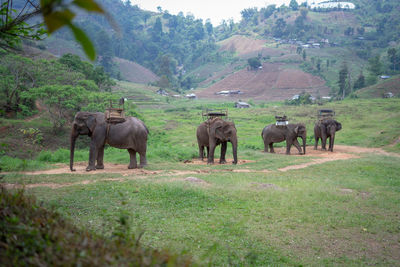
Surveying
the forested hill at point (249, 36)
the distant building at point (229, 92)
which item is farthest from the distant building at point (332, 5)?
the distant building at point (229, 92)

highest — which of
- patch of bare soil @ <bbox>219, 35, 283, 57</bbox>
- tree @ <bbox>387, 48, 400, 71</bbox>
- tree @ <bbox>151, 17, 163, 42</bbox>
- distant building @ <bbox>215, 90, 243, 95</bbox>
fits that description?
tree @ <bbox>151, 17, 163, 42</bbox>

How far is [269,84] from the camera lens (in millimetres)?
103312

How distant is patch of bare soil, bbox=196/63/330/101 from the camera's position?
93.9 m

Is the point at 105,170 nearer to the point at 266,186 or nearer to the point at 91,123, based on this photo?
the point at 91,123

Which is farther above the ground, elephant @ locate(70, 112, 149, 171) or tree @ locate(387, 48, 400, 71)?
tree @ locate(387, 48, 400, 71)

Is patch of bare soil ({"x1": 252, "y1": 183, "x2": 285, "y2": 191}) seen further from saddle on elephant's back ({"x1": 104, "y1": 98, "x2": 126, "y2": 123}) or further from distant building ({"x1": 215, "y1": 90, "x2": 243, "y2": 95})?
distant building ({"x1": 215, "y1": 90, "x2": 243, "y2": 95})

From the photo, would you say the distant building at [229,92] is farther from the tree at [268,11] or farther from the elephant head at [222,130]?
the tree at [268,11]

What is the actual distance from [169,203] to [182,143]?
60.2ft

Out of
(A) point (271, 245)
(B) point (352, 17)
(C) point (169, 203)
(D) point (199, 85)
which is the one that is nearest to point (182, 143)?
(C) point (169, 203)

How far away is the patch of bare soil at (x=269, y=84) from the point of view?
93938 millimetres

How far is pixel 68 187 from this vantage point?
34.0 ft

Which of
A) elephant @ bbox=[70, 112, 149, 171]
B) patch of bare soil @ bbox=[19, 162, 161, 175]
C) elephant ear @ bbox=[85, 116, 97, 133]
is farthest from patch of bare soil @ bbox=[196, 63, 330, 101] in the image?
elephant ear @ bbox=[85, 116, 97, 133]

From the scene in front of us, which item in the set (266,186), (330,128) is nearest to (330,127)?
Answer: (330,128)

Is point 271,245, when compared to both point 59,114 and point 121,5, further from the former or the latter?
point 121,5
